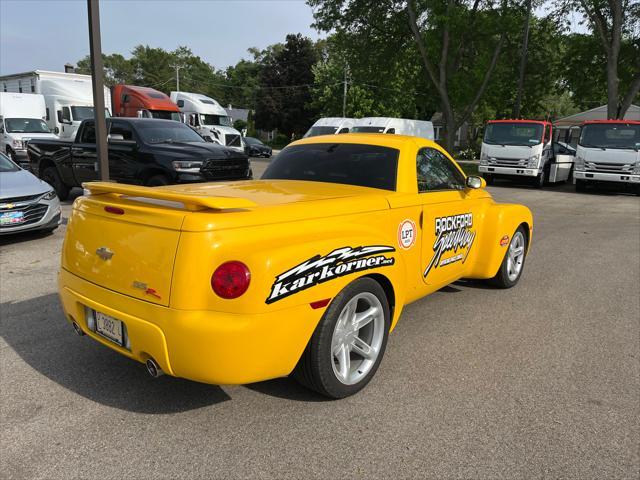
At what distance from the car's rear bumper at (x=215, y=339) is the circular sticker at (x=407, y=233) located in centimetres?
102

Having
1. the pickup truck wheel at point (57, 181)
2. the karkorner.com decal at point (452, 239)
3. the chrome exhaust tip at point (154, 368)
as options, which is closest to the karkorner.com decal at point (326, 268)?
the chrome exhaust tip at point (154, 368)

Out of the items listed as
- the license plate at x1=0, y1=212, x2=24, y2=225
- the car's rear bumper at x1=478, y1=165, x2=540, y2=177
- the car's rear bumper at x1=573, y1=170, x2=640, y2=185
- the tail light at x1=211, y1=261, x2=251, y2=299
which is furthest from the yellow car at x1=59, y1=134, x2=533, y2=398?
the car's rear bumper at x1=573, y1=170, x2=640, y2=185

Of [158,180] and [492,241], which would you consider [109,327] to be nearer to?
[492,241]

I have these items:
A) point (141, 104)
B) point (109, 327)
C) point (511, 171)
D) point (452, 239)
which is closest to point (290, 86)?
point (141, 104)

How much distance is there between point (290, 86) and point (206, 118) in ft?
116

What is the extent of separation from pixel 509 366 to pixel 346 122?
60.2 feet

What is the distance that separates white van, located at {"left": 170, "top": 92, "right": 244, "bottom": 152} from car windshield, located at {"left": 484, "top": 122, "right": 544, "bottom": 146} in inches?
Answer: 509

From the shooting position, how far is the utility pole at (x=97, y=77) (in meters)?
7.30

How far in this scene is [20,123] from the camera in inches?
840

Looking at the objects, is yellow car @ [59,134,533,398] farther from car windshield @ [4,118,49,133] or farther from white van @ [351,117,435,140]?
car windshield @ [4,118,49,133]

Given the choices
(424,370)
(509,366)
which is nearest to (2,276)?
(424,370)

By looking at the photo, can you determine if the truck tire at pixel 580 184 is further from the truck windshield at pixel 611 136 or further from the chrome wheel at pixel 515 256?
the chrome wheel at pixel 515 256

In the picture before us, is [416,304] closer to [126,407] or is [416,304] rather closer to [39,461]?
[126,407]

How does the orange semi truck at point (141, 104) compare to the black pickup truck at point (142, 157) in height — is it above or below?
above
